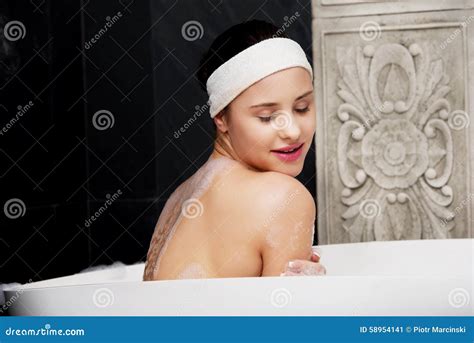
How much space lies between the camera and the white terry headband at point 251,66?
1.25m

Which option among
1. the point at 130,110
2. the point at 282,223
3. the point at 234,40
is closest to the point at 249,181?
the point at 282,223

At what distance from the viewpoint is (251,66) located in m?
1.25

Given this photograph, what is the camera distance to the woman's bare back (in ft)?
3.86

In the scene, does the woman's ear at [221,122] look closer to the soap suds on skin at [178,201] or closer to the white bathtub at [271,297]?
the soap suds on skin at [178,201]

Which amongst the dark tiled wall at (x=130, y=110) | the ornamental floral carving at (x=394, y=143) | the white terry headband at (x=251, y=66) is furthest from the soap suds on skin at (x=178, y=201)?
the ornamental floral carving at (x=394, y=143)

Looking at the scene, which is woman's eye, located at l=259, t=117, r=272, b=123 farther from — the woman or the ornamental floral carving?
the ornamental floral carving

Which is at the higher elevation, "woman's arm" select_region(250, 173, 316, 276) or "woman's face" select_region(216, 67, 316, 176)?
"woman's face" select_region(216, 67, 316, 176)

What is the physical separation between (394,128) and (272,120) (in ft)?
3.00

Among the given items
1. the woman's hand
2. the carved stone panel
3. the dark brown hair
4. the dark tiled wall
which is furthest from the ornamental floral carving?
the woman's hand

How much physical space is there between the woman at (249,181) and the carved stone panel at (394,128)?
0.81 meters

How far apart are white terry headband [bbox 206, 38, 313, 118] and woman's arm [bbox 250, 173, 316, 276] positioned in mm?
179

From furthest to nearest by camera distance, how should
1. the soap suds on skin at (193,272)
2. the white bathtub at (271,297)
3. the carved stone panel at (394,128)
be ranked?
1. the carved stone panel at (394,128)
2. the soap suds on skin at (193,272)
3. the white bathtub at (271,297)
